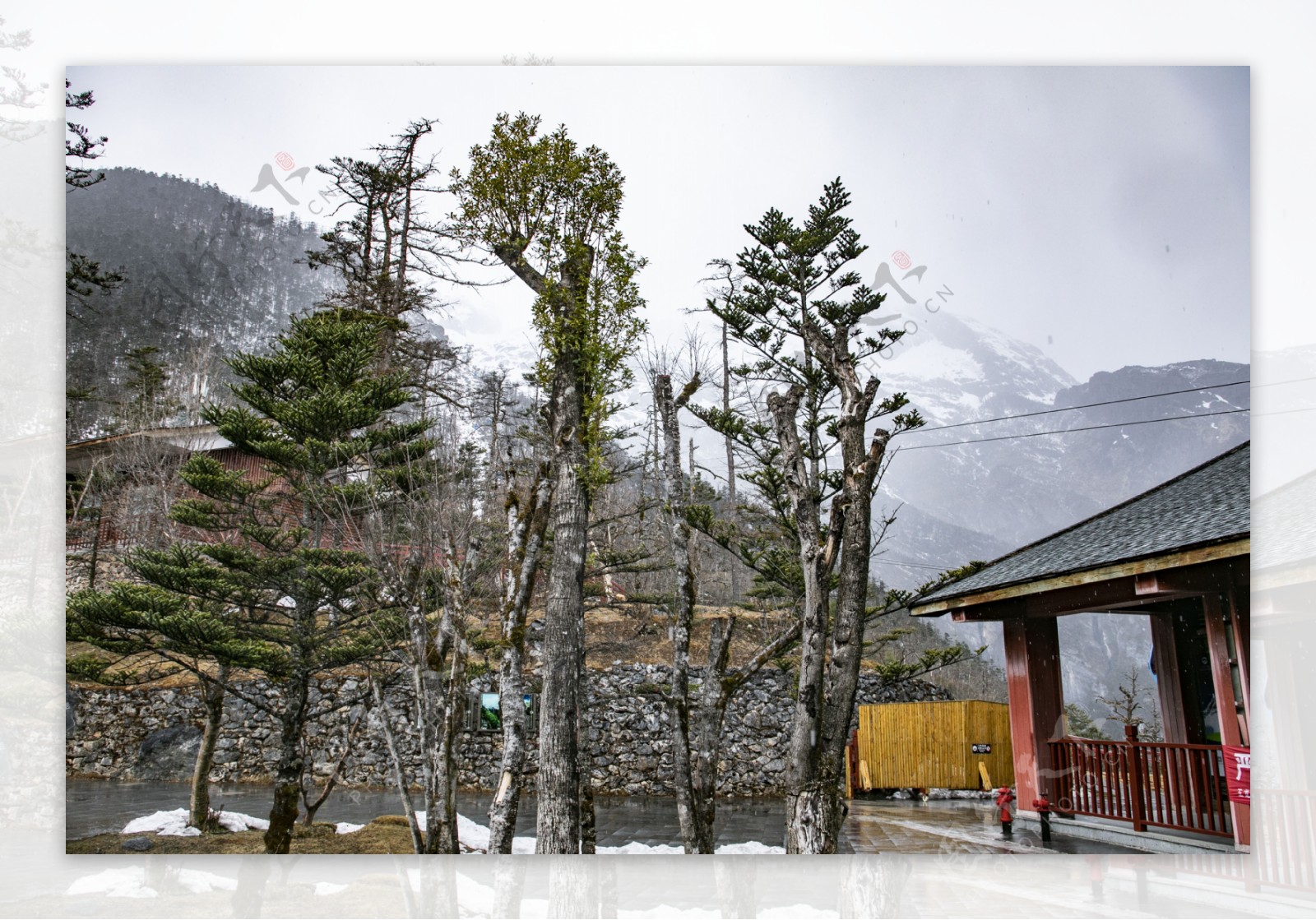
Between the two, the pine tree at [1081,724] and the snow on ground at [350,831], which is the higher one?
the pine tree at [1081,724]

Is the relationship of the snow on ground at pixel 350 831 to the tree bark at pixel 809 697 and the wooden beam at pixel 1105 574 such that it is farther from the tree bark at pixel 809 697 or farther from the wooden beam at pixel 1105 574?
the wooden beam at pixel 1105 574

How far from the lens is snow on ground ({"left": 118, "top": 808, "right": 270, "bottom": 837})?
141 inches

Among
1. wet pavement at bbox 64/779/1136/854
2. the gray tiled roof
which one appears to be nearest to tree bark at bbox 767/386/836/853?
wet pavement at bbox 64/779/1136/854

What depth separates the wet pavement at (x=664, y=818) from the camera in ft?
11.6

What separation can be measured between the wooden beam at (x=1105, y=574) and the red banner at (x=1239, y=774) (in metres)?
0.84

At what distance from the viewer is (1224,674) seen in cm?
352

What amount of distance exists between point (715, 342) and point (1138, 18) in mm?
2486

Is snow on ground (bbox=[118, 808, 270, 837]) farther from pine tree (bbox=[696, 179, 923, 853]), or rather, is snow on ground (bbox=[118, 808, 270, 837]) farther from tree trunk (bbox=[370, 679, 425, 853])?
pine tree (bbox=[696, 179, 923, 853])

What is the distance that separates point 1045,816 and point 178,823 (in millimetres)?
4002

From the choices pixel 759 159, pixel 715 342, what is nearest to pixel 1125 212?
pixel 759 159

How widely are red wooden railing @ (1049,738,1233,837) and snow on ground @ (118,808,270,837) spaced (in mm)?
3985

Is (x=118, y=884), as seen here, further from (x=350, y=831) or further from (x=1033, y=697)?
(x=1033, y=697)

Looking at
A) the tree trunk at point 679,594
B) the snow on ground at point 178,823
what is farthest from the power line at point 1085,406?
the snow on ground at point 178,823

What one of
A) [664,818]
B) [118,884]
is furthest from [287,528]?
[664,818]
